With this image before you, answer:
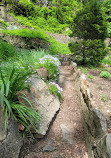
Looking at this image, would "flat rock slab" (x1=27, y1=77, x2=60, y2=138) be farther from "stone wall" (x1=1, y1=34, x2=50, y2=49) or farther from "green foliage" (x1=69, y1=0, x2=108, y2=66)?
"stone wall" (x1=1, y1=34, x2=50, y2=49)

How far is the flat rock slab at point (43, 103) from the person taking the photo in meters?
1.93

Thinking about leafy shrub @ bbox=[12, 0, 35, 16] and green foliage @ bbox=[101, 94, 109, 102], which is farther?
leafy shrub @ bbox=[12, 0, 35, 16]

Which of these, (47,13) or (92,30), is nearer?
(92,30)

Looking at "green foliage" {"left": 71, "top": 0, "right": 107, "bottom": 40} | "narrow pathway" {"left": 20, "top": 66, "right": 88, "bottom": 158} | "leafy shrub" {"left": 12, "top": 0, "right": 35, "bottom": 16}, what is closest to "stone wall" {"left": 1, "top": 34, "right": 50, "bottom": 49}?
"green foliage" {"left": 71, "top": 0, "right": 107, "bottom": 40}

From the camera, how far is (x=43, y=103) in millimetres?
2332

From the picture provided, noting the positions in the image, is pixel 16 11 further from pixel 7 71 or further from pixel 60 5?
pixel 7 71

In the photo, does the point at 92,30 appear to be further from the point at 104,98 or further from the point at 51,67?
the point at 104,98

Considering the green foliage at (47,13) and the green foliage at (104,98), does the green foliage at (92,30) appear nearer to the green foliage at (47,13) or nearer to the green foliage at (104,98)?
the green foliage at (104,98)

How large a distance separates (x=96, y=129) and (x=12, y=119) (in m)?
1.18

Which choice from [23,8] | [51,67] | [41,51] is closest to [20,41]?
[41,51]

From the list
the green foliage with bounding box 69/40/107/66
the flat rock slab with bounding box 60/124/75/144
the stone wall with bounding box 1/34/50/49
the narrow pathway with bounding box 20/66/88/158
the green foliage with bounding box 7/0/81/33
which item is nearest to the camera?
the narrow pathway with bounding box 20/66/88/158

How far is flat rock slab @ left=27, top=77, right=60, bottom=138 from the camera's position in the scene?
1.93m

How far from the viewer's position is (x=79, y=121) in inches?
93.0

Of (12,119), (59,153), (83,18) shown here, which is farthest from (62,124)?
(83,18)
